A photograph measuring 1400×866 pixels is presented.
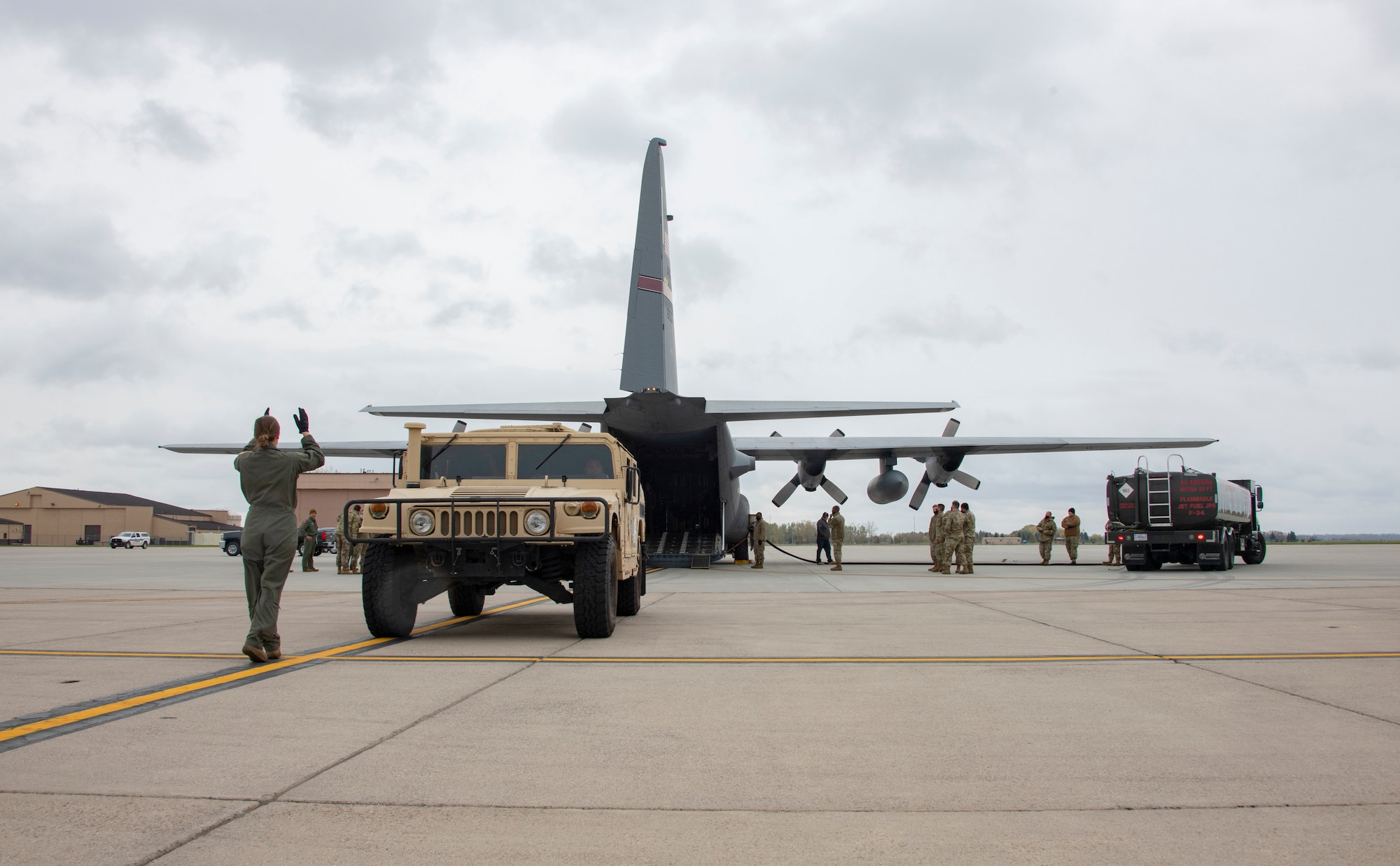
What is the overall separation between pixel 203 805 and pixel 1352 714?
18.0 feet

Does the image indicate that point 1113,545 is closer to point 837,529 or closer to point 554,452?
point 837,529

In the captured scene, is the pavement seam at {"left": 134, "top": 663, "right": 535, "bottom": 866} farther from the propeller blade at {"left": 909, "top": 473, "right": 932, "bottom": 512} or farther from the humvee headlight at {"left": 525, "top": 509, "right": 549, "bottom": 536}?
the propeller blade at {"left": 909, "top": 473, "right": 932, "bottom": 512}

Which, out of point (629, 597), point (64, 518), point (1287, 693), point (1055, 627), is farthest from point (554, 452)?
point (64, 518)

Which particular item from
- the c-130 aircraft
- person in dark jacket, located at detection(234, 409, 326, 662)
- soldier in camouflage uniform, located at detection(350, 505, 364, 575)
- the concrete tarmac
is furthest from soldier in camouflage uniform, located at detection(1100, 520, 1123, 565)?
person in dark jacket, located at detection(234, 409, 326, 662)

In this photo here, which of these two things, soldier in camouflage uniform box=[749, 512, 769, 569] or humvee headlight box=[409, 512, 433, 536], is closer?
humvee headlight box=[409, 512, 433, 536]

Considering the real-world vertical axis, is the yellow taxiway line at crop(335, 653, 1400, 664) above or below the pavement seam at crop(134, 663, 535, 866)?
below

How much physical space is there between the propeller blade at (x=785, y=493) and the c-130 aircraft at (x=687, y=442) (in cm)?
4

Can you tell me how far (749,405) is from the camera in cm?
2059

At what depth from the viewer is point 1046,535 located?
28047mm

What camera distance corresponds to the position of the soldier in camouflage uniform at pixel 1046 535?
2781 cm

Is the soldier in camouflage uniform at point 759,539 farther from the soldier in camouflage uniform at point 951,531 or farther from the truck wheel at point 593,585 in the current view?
the truck wheel at point 593,585

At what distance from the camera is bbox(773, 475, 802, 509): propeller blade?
31391 millimetres

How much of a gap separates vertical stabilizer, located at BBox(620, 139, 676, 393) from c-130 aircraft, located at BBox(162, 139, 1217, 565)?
23 mm

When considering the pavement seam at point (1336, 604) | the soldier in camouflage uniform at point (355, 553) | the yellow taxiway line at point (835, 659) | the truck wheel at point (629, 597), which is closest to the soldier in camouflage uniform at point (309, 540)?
the soldier in camouflage uniform at point (355, 553)
